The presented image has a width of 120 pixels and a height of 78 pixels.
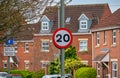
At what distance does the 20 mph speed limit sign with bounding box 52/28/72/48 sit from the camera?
18906 mm

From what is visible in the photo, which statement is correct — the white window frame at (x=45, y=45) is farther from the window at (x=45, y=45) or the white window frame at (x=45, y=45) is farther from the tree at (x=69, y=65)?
the tree at (x=69, y=65)

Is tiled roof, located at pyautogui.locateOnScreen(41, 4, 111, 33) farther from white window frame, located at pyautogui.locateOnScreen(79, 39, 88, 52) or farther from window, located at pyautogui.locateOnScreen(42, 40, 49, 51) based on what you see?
window, located at pyautogui.locateOnScreen(42, 40, 49, 51)

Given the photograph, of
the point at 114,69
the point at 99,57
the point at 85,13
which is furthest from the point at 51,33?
the point at 114,69

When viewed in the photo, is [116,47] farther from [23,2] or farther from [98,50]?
[23,2]

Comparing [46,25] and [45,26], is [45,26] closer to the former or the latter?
[45,26]

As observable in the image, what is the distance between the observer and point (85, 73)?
54.8 meters

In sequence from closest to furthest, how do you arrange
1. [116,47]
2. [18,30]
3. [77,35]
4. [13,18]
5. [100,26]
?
[13,18]
[18,30]
[116,47]
[100,26]
[77,35]

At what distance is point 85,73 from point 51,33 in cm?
2225

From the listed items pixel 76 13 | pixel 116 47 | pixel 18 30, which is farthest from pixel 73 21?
pixel 18 30

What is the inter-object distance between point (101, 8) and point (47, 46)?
9.46 meters

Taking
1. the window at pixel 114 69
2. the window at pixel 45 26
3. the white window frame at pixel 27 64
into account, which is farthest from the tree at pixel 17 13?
the white window frame at pixel 27 64

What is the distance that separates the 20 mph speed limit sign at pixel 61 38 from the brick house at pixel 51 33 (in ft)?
170

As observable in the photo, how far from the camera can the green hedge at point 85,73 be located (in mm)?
54750

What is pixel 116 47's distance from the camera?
5553 centimetres
